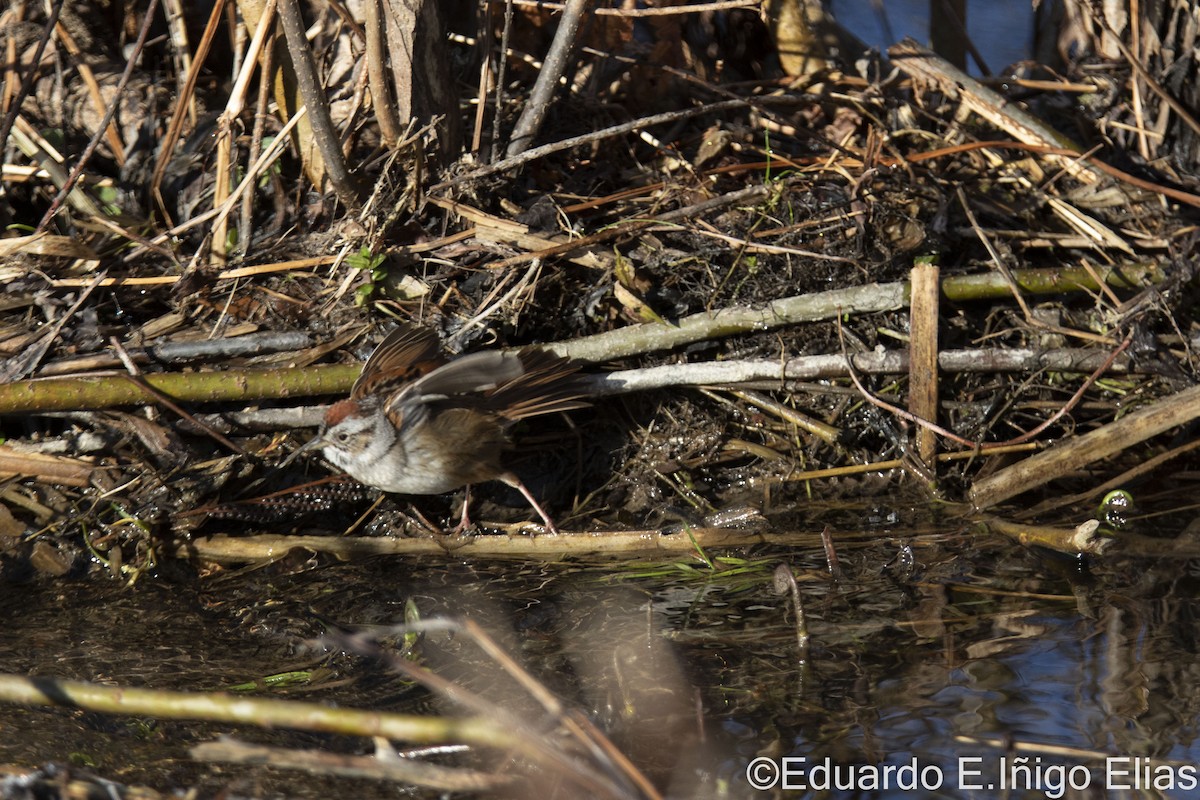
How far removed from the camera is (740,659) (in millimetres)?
3521

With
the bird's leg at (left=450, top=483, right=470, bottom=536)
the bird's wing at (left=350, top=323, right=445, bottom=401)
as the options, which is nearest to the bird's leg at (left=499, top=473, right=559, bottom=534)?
the bird's leg at (left=450, top=483, right=470, bottom=536)

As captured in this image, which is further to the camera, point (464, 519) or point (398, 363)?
point (464, 519)

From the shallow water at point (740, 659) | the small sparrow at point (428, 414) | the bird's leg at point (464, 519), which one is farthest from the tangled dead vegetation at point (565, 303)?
the shallow water at point (740, 659)

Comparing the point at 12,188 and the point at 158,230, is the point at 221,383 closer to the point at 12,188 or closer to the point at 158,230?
the point at 158,230

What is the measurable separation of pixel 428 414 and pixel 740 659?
1.62 metres

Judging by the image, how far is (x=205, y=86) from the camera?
5.81 meters

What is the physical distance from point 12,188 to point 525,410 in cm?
281

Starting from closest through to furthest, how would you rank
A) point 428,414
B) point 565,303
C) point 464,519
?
point 428,414 < point 464,519 < point 565,303

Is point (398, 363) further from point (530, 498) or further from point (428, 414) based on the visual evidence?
point (530, 498)

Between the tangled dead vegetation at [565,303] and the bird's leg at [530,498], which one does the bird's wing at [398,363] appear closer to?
the tangled dead vegetation at [565,303]

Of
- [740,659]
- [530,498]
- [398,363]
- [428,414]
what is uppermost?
[398,363]

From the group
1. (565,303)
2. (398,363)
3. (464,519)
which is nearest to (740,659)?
(464,519)

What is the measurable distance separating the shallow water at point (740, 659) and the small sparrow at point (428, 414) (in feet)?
1.19

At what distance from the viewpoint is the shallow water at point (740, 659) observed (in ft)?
9.77
